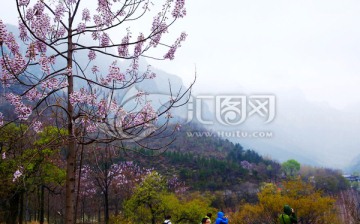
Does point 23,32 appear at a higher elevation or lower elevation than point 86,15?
lower

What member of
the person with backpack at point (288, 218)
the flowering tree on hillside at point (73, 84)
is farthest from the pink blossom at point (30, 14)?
the person with backpack at point (288, 218)

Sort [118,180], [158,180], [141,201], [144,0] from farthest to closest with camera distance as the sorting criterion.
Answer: [118,180] < [158,180] < [141,201] < [144,0]

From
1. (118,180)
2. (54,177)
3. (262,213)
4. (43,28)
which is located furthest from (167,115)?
(118,180)

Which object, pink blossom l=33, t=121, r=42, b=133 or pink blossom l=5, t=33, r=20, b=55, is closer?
pink blossom l=5, t=33, r=20, b=55

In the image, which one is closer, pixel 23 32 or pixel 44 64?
pixel 44 64

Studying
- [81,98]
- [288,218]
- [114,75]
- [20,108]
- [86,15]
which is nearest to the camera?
[20,108]

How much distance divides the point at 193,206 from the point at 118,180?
59.8 ft

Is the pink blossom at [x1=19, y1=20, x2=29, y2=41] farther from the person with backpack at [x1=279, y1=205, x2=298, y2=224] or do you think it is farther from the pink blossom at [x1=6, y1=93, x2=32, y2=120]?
the person with backpack at [x1=279, y1=205, x2=298, y2=224]

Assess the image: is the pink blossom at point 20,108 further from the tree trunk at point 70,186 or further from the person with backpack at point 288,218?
the person with backpack at point 288,218

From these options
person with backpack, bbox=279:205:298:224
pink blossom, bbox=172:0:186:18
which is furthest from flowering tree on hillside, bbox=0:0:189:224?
person with backpack, bbox=279:205:298:224

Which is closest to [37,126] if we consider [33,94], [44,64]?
[33,94]

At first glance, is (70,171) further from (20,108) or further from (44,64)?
(44,64)

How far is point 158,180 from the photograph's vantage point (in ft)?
151

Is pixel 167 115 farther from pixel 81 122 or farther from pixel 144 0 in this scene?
pixel 144 0
